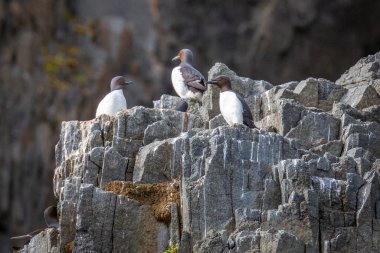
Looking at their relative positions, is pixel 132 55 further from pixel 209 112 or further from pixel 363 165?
pixel 363 165

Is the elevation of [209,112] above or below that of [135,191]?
above

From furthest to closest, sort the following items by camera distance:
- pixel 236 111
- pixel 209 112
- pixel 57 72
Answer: pixel 57 72, pixel 209 112, pixel 236 111

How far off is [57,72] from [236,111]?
25.8 metres

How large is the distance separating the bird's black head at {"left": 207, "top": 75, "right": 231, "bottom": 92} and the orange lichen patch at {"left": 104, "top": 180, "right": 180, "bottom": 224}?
314 cm

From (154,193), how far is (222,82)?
368 cm

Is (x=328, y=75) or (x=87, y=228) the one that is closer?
(x=87, y=228)

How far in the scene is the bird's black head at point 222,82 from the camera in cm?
2817

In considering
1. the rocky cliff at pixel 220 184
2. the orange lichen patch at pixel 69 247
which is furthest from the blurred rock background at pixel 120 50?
the orange lichen patch at pixel 69 247

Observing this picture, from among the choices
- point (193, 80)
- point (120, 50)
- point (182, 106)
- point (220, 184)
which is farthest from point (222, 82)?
point (120, 50)

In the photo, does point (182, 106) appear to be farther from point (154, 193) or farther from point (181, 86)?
point (154, 193)

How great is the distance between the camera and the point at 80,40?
53969mm

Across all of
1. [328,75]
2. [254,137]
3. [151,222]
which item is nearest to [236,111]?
[254,137]

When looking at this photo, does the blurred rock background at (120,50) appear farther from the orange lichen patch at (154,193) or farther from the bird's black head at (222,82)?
the orange lichen patch at (154,193)

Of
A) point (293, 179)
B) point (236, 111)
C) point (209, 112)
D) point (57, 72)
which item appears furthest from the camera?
point (57, 72)
